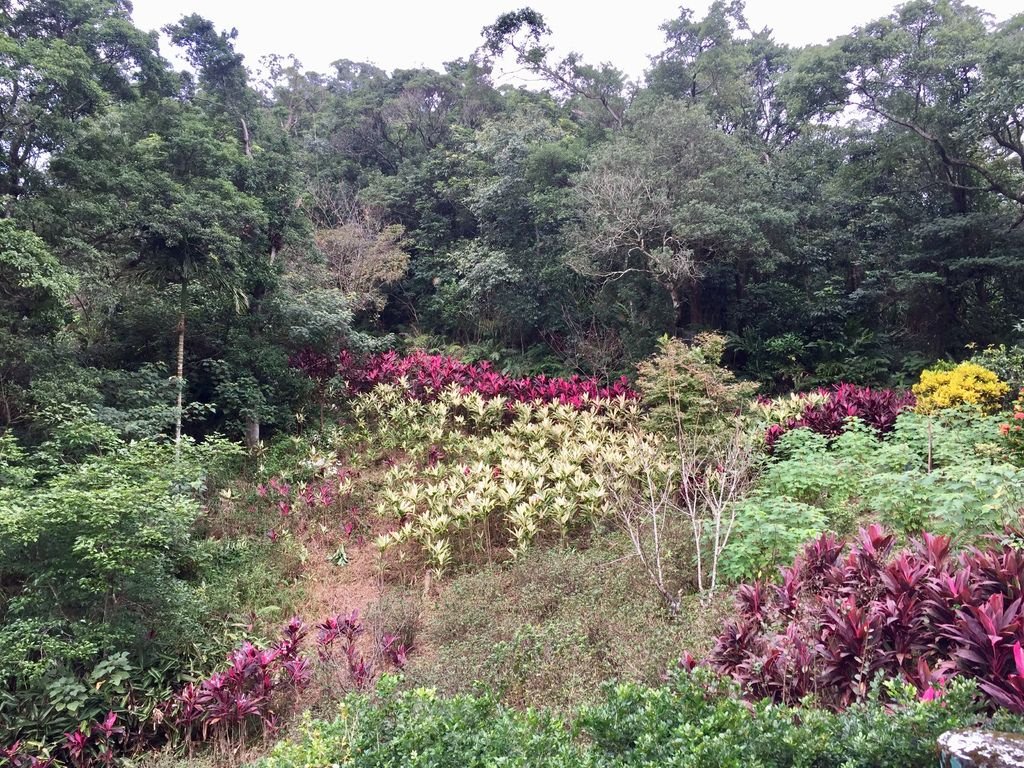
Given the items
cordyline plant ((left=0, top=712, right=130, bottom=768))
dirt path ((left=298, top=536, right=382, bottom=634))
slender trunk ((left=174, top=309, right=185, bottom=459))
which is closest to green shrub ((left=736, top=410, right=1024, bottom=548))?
dirt path ((left=298, top=536, right=382, bottom=634))

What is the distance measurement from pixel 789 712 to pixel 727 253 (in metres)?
9.42

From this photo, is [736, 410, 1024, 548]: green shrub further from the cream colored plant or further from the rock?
the rock

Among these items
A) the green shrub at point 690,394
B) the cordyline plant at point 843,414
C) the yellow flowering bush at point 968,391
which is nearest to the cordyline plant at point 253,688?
the green shrub at point 690,394

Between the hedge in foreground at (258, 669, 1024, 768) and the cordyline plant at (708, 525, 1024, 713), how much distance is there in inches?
6.2

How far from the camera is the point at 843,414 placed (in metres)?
7.14

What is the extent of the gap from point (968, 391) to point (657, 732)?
699 cm

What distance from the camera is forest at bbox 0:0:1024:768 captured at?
255 cm

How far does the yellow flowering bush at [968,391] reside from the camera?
22.4 ft

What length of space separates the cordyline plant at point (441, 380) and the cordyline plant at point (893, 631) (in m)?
5.49

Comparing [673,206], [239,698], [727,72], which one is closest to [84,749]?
[239,698]

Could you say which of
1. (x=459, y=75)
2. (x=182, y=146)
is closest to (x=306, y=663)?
(x=182, y=146)

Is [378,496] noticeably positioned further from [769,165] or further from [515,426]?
[769,165]

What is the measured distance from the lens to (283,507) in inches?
270

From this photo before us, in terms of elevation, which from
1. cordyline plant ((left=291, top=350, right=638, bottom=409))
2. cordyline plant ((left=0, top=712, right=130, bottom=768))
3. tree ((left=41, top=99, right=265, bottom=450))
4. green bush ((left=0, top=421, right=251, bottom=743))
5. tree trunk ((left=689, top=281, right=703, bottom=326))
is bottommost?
cordyline plant ((left=0, top=712, right=130, bottom=768))
